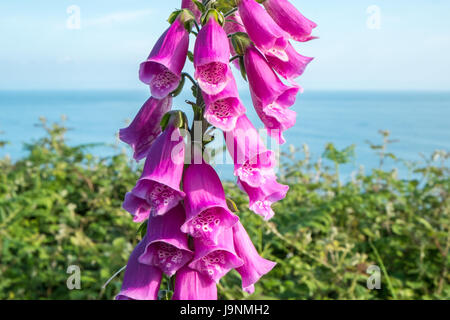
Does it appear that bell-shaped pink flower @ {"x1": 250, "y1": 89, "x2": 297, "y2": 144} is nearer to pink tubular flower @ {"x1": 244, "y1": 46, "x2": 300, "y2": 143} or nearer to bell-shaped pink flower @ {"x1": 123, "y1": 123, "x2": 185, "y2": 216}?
pink tubular flower @ {"x1": 244, "y1": 46, "x2": 300, "y2": 143}

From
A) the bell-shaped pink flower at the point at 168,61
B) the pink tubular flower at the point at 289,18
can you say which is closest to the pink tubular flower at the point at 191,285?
the bell-shaped pink flower at the point at 168,61

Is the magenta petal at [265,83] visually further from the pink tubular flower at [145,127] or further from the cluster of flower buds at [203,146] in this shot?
the pink tubular flower at [145,127]

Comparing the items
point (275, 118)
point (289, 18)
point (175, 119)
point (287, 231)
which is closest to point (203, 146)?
point (175, 119)

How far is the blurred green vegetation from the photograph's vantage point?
2.66 m

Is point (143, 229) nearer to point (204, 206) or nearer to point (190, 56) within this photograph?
point (204, 206)

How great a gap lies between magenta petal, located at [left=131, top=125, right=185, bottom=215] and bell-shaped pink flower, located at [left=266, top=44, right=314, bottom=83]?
356mm

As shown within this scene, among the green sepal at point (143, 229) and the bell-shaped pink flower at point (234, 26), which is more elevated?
the bell-shaped pink flower at point (234, 26)

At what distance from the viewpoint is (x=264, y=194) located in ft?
4.47

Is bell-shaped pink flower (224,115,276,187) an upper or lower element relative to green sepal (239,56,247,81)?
lower

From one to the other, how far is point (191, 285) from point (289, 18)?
0.83 metres

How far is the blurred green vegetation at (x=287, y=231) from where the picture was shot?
2.66 meters

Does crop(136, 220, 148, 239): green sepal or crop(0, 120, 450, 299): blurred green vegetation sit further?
crop(0, 120, 450, 299): blurred green vegetation

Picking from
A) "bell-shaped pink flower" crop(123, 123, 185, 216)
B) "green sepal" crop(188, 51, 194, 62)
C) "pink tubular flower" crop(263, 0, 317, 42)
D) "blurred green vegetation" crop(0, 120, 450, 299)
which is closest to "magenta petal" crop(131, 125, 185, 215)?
"bell-shaped pink flower" crop(123, 123, 185, 216)

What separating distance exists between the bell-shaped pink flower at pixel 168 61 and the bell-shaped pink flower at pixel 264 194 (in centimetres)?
34
